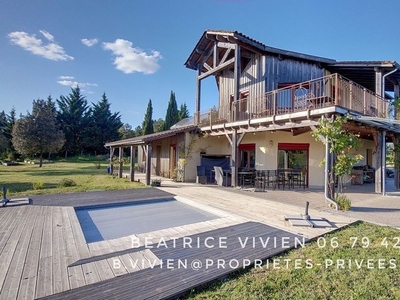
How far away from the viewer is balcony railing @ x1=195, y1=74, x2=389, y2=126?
7.69 m

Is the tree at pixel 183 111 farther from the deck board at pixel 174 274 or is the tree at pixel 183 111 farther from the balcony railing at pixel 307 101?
the deck board at pixel 174 274

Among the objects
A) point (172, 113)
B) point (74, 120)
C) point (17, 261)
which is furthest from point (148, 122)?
point (17, 261)

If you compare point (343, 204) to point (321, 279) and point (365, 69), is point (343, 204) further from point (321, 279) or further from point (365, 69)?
point (365, 69)

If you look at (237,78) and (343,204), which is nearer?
(343,204)

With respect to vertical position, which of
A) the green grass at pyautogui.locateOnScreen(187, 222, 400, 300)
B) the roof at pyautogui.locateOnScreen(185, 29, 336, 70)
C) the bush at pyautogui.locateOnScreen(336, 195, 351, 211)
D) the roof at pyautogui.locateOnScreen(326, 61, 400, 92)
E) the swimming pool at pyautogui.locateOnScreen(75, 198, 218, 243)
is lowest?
the swimming pool at pyautogui.locateOnScreen(75, 198, 218, 243)

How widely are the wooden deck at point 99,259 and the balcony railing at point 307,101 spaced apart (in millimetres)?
5786

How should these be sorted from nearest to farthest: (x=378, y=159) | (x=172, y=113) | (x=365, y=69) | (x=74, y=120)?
(x=378, y=159) < (x=365, y=69) < (x=172, y=113) < (x=74, y=120)

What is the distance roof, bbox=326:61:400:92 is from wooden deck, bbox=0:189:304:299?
33.9ft

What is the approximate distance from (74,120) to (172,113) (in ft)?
55.6

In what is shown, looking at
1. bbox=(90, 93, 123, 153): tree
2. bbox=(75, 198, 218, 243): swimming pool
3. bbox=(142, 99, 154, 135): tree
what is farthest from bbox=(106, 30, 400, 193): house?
bbox=(90, 93, 123, 153): tree

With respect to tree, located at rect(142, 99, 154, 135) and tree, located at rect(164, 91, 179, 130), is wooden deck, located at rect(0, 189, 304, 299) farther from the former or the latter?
tree, located at rect(164, 91, 179, 130)

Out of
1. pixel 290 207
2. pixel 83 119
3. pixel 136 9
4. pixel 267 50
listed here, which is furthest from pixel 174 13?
pixel 83 119

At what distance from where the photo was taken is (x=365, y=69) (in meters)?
11.4

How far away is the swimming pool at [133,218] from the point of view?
196 inches
